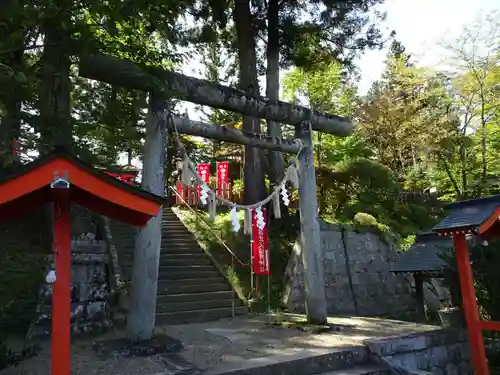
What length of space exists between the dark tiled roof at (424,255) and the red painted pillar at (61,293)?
28.6ft

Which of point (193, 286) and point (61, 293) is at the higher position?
point (61, 293)

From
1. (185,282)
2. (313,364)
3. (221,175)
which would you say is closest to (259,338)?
(313,364)

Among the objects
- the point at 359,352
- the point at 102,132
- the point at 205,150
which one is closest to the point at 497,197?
the point at 359,352

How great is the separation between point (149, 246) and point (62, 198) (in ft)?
9.00

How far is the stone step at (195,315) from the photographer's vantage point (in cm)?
847

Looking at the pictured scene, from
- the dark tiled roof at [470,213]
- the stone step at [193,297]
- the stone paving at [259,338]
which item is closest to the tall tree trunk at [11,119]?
the stone paving at [259,338]

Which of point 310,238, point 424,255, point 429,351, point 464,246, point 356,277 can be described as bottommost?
point 429,351

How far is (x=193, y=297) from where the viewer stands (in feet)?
31.0

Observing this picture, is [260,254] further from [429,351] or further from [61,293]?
[61,293]

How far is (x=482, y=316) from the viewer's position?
833cm

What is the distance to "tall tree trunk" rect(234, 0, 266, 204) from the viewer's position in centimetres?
1286

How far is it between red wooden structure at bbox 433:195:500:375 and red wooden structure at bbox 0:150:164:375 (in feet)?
14.4

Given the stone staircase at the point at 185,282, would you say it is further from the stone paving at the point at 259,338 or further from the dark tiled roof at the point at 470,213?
the dark tiled roof at the point at 470,213

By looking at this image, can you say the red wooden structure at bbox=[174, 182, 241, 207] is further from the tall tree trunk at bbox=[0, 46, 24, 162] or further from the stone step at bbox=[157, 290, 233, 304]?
the tall tree trunk at bbox=[0, 46, 24, 162]
